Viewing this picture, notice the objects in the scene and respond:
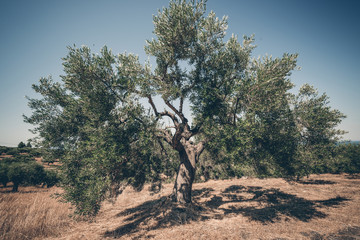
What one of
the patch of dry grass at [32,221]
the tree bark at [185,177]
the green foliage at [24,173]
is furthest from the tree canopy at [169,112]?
the green foliage at [24,173]

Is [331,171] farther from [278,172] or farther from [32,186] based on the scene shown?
[32,186]

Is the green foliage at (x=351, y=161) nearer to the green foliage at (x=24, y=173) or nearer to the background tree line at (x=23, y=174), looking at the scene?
the background tree line at (x=23, y=174)

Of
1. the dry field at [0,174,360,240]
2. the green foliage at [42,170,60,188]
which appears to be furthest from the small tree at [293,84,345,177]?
the green foliage at [42,170,60,188]

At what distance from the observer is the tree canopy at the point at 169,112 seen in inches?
398

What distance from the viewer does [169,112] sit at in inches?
571

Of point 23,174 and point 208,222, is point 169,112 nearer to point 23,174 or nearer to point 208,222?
point 208,222

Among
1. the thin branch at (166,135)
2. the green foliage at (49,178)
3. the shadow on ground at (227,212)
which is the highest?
the thin branch at (166,135)

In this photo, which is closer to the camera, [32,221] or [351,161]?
[32,221]

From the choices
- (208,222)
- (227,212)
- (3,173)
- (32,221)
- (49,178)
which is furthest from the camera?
(49,178)

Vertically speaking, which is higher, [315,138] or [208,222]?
[315,138]

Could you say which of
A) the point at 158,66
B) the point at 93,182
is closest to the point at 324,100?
the point at 158,66

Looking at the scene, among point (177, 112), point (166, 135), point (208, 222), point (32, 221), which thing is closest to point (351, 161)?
point (208, 222)

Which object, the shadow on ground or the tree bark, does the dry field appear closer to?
the shadow on ground

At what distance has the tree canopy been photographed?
33.2ft
